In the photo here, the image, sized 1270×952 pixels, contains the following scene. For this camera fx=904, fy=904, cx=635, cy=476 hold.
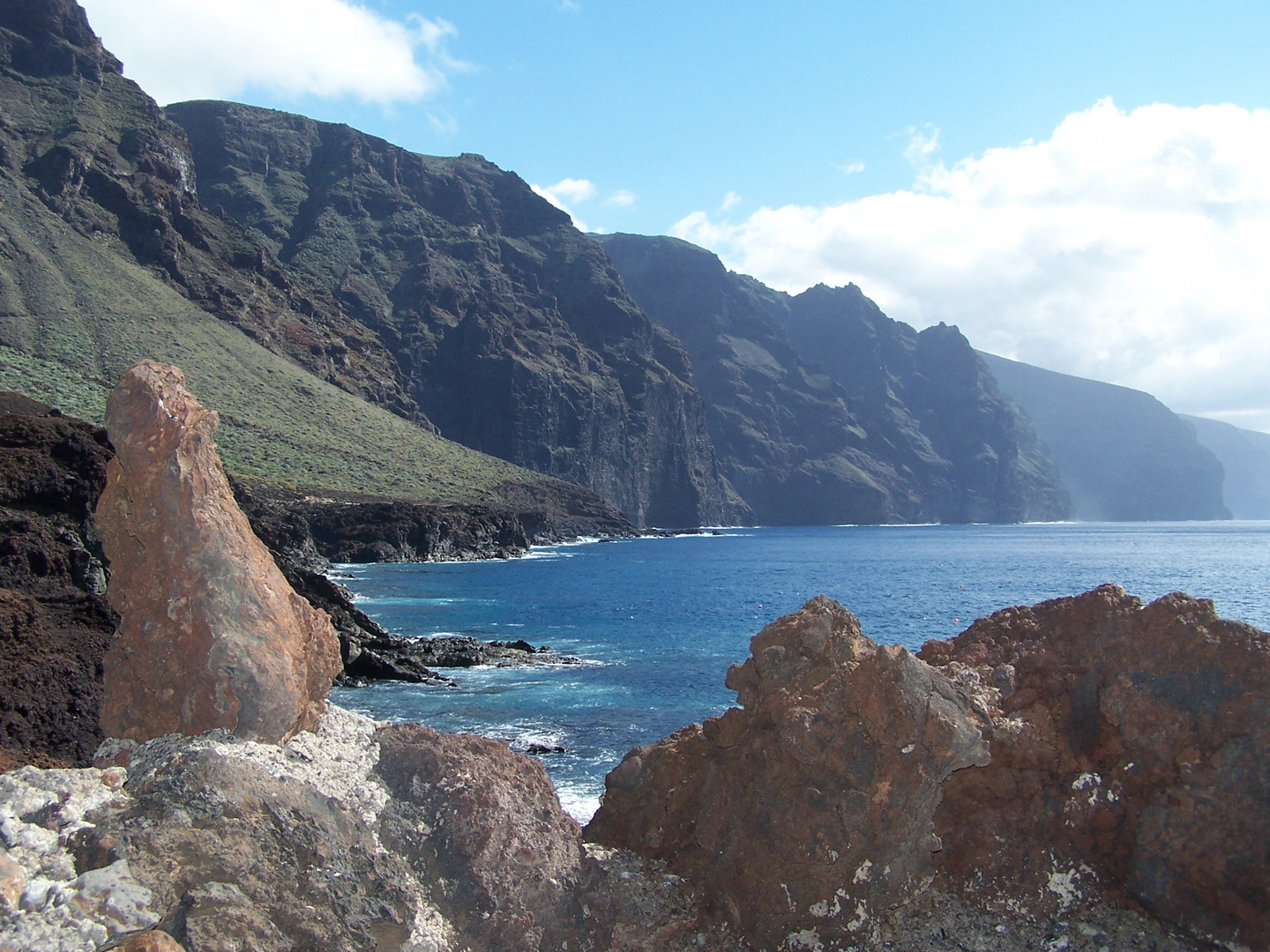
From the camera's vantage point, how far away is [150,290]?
337 feet

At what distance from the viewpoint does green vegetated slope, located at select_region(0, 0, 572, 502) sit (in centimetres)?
8562

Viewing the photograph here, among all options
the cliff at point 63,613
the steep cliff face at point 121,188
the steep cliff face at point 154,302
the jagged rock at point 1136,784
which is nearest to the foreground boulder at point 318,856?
the cliff at point 63,613

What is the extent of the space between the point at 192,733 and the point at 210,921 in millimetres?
2062

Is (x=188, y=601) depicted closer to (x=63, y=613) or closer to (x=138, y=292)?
(x=63, y=613)

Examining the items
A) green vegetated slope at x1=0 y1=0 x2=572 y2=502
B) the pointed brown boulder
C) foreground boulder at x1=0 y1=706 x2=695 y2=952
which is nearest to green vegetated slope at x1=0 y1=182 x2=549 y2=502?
green vegetated slope at x1=0 y1=0 x2=572 y2=502

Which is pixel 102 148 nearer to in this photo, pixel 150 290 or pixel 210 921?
pixel 150 290

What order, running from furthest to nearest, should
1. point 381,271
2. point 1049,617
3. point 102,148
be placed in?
point 381,271 < point 102,148 < point 1049,617

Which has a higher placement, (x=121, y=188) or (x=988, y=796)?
(x=121, y=188)

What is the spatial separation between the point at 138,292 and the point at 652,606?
75.7m

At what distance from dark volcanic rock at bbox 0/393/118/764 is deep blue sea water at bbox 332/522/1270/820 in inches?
366

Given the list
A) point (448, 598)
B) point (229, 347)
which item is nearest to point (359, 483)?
point (229, 347)

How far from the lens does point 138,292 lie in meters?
99.9

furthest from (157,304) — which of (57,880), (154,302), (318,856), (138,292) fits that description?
(57,880)

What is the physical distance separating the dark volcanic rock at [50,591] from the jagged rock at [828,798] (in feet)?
17.5
